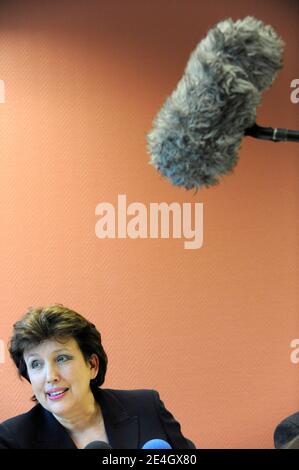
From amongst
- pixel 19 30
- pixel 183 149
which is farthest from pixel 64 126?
pixel 183 149

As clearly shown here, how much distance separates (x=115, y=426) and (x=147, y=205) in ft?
2.93

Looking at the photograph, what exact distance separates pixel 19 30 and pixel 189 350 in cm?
139

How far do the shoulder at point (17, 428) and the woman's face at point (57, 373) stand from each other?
44mm

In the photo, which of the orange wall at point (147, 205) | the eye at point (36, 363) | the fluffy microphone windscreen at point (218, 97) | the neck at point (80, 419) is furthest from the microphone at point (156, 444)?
the fluffy microphone windscreen at point (218, 97)

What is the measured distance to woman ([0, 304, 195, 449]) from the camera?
54.5 inches

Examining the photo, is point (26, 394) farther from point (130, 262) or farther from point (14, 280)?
point (130, 262)

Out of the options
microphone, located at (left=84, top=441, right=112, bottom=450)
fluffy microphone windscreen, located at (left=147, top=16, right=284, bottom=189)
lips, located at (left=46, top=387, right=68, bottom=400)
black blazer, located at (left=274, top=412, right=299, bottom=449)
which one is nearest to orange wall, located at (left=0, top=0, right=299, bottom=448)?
black blazer, located at (left=274, top=412, right=299, bottom=449)

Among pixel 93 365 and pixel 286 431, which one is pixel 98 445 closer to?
pixel 93 365

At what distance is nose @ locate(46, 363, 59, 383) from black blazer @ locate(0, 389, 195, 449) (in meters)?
0.08

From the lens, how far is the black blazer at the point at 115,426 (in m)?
1.35

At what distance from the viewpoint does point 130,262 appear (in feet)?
6.82

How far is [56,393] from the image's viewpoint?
4.78ft

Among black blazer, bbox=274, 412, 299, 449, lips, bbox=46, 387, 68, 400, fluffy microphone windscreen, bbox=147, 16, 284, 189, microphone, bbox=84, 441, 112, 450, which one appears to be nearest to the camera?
fluffy microphone windscreen, bbox=147, 16, 284, 189

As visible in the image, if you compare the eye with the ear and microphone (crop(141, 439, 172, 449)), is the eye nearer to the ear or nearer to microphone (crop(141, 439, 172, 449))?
the ear
